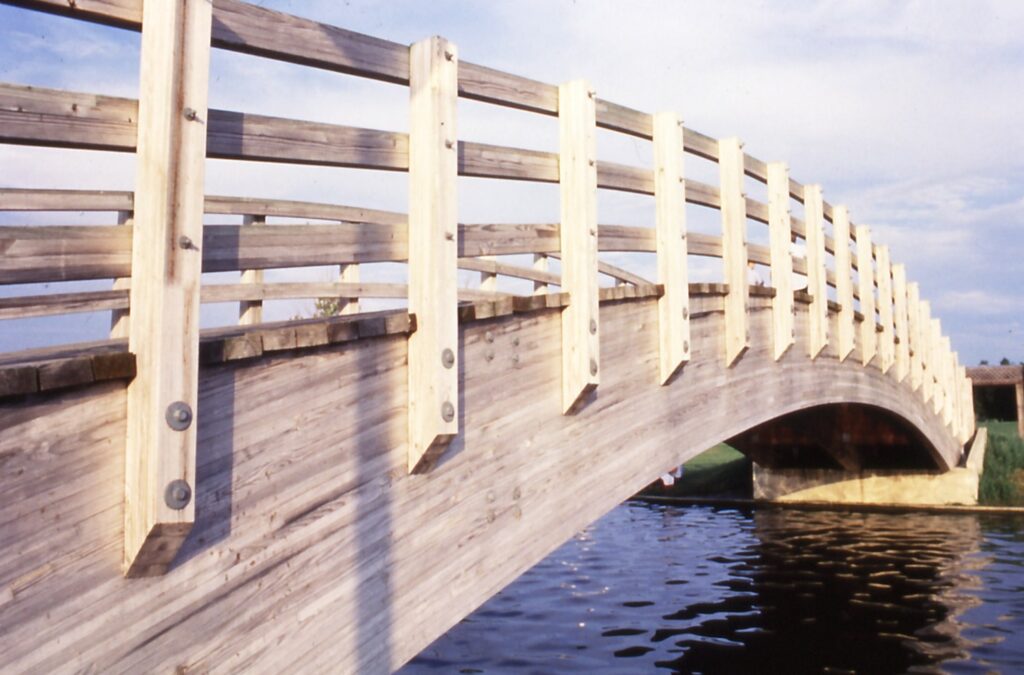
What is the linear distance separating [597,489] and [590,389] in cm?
68

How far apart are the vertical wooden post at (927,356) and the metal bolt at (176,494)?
52.5ft

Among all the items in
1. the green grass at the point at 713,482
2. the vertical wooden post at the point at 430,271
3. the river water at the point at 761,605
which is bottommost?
the river water at the point at 761,605

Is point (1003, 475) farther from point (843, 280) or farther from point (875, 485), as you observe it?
point (843, 280)

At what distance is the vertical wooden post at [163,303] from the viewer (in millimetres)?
2895

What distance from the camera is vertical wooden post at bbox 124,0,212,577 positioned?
9.50 ft

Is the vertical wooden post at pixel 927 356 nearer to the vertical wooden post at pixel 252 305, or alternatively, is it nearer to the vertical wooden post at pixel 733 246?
the vertical wooden post at pixel 733 246

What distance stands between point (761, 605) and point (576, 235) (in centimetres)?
752

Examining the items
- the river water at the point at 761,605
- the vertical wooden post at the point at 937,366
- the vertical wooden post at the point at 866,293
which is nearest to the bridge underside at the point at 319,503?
the river water at the point at 761,605

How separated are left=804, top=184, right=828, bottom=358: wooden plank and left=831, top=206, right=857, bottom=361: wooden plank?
0.93 metres

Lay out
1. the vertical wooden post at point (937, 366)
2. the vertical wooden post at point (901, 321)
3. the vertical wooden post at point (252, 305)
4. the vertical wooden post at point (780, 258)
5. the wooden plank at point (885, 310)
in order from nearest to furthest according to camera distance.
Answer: the vertical wooden post at point (252, 305) → the vertical wooden post at point (780, 258) → the wooden plank at point (885, 310) → the vertical wooden post at point (901, 321) → the vertical wooden post at point (937, 366)

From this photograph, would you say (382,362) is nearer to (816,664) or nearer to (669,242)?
(669,242)

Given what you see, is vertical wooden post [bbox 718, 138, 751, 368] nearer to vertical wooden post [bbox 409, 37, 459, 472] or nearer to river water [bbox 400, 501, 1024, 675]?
river water [bbox 400, 501, 1024, 675]

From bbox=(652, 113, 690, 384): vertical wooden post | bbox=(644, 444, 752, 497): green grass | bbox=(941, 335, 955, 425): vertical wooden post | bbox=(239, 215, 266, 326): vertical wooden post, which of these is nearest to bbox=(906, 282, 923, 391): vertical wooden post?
bbox=(941, 335, 955, 425): vertical wooden post

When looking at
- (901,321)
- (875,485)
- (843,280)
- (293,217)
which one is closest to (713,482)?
(875,485)
